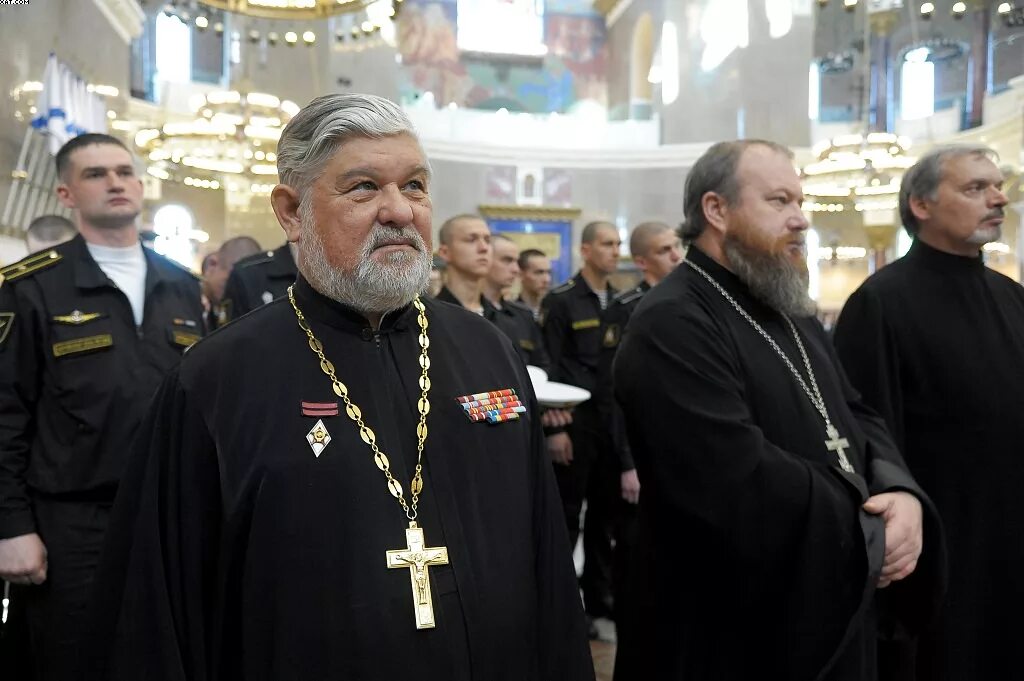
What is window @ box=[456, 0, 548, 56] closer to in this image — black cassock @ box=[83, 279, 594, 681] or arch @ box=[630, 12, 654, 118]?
arch @ box=[630, 12, 654, 118]

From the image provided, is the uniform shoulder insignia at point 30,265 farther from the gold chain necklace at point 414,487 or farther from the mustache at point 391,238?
the mustache at point 391,238

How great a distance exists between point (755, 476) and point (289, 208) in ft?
4.84

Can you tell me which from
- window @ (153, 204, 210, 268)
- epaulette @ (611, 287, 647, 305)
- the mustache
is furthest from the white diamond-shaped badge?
window @ (153, 204, 210, 268)

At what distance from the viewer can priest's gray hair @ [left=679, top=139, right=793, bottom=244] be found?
9.96 feet

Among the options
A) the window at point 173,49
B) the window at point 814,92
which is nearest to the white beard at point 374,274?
the window at point 173,49

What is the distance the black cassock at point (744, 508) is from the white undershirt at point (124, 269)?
197cm

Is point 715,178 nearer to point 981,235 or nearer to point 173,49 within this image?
point 981,235

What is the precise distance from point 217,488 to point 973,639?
115 inches

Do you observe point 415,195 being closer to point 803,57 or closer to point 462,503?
point 462,503

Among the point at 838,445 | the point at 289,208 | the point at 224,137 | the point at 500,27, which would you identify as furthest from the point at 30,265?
the point at 500,27

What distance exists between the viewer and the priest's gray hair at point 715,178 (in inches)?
120

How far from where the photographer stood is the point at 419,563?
70.6 inches

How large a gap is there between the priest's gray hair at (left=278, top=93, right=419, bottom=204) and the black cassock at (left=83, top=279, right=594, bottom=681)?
0.31 m

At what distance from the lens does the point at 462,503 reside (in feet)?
6.26
